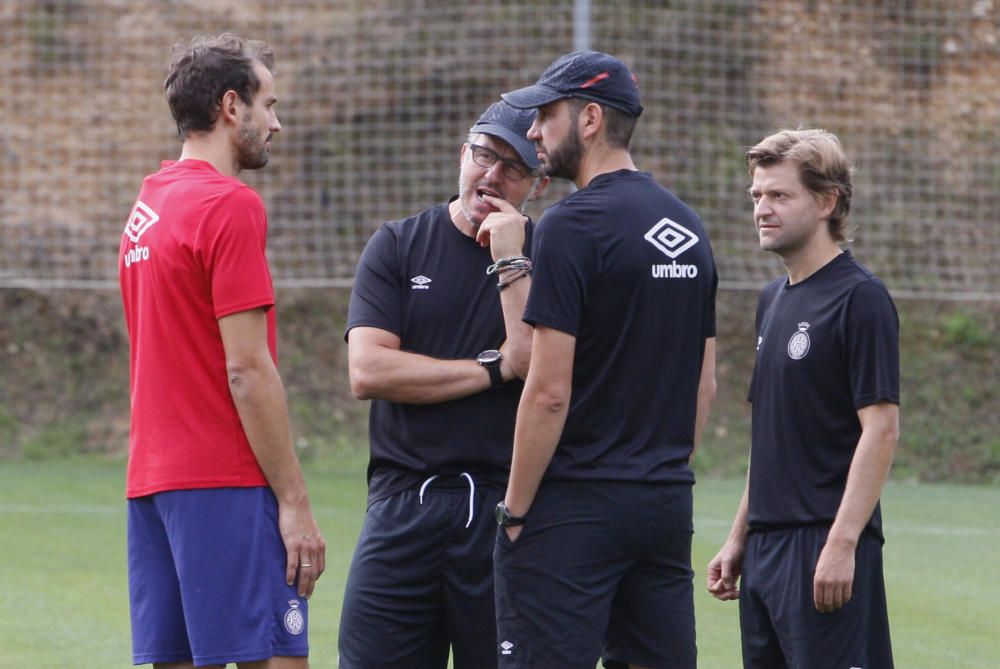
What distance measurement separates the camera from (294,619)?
12.2ft

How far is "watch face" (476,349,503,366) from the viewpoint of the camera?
4133 mm

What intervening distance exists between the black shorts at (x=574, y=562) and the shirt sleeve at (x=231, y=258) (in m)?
0.89

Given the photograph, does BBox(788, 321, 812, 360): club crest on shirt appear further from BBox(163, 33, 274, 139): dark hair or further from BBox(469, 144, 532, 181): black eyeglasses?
BBox(163, 33, 274, 139): dark hair

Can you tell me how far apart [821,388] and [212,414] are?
5.31 ft

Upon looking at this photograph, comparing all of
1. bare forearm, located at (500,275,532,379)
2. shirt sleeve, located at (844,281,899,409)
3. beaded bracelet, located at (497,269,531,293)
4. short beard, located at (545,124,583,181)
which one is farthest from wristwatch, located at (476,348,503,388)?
shirt sleeve, located at (844,281,899,409)

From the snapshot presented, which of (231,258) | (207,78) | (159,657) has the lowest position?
(159,657)

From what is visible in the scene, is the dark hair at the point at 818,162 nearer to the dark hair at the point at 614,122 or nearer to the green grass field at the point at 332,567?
the dark hair at the point at 614,122

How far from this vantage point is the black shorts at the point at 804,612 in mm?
3832

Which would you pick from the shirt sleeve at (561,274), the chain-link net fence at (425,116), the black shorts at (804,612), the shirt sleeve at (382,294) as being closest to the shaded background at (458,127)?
the chain-link net fence at (425,116)

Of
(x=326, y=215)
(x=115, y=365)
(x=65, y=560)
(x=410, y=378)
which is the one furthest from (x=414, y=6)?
(x=410, y=378)

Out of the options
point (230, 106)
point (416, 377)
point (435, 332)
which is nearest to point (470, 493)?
point (416, 377)

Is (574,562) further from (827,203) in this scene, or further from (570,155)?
(827,203)

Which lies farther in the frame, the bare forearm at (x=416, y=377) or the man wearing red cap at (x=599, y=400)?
the bare forearm at (x=416, y=377)

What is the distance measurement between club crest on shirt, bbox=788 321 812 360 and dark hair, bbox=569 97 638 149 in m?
0.71
